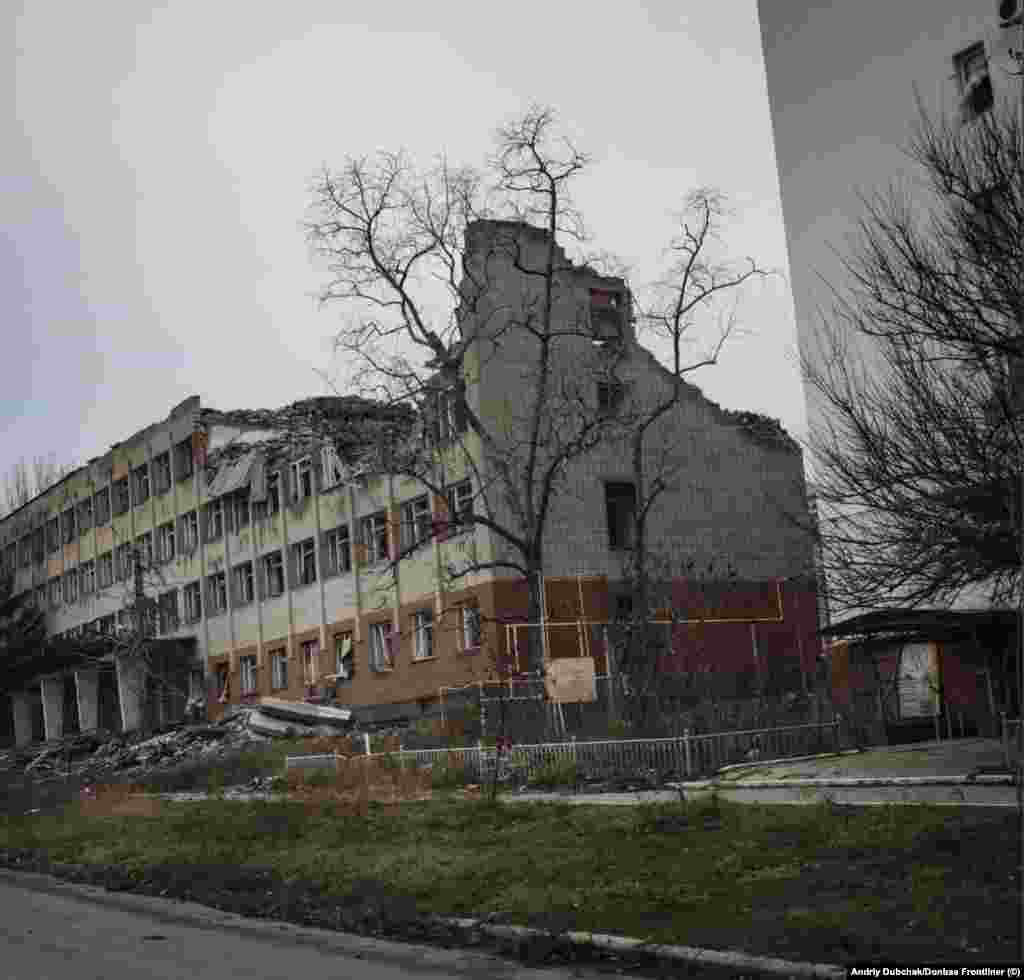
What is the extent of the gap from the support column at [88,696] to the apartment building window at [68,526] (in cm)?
922

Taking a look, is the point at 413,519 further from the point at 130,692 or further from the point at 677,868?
the point at 677,868

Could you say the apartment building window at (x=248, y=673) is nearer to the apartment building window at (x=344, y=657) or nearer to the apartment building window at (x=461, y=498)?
the apartment building window at (x=344, y=657)

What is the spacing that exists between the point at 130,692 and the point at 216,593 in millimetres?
7302

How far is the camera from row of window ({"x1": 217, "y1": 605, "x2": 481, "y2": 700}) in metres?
42.2

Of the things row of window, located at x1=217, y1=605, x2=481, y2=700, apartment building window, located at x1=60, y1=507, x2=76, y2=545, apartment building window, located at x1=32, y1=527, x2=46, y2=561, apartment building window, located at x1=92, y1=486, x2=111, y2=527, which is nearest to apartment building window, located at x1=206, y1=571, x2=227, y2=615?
row of window, located at x1=217, y1=605, x2=481, y2=700

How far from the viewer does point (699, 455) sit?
156ft

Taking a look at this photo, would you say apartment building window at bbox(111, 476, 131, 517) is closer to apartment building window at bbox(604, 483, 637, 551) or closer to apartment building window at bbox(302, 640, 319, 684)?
apartment building window at bbox(302, 640, 319, 684)

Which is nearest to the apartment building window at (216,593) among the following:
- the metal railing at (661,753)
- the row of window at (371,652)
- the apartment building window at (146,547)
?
the row of window at (371,652)

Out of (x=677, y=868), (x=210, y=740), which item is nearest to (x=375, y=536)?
(x=210, y=740)

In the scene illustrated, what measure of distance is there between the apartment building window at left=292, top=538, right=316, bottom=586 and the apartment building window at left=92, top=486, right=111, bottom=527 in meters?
20.4

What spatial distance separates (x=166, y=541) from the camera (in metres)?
62.1

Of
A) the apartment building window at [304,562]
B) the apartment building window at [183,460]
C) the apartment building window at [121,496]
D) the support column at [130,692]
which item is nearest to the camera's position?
the apartment building window at [304,562]

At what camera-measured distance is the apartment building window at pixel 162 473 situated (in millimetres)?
61562

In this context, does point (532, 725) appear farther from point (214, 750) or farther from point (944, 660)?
point (214, 750)
